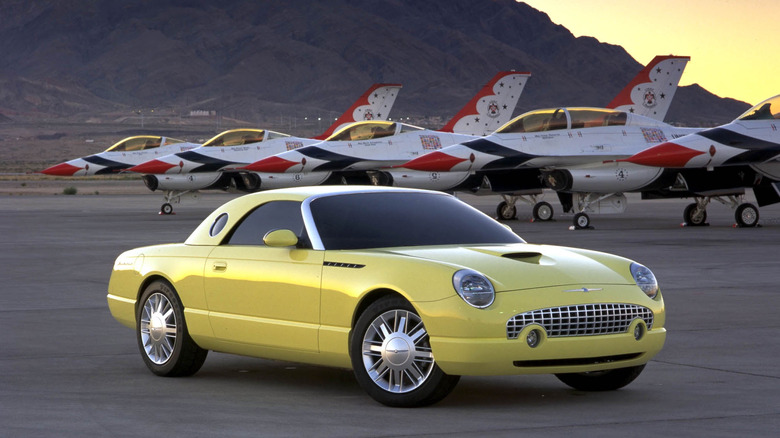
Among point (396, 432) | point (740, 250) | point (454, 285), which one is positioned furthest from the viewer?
point (740, 250)

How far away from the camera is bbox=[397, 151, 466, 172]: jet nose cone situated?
32.2 meters

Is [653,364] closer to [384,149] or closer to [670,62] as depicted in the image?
[384,149]

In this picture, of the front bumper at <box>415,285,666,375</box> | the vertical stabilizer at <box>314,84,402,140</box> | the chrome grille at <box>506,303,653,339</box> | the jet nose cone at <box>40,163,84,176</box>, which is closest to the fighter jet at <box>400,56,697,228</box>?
the vertical stabilizer at <box>314,84,402,140</box>

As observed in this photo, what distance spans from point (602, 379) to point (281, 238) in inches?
92.7

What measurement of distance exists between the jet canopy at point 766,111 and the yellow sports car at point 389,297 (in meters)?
21.3

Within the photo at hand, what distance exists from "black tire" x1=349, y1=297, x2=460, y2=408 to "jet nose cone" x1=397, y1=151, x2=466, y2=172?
24.4 m

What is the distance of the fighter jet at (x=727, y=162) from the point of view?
91.8ft

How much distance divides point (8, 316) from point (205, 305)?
183 inches

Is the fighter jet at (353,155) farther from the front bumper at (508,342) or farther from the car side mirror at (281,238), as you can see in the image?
the front bumper at (508,342)

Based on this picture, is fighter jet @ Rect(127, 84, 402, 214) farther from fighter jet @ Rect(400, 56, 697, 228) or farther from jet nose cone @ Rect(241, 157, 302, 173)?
fighter jet @ Rect(400, 56, 697, 228)

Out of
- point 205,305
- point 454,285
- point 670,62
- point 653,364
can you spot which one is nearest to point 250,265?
point 205,305

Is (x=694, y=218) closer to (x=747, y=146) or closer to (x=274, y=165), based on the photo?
(x=747, y=146)

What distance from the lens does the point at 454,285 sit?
24.5 ft

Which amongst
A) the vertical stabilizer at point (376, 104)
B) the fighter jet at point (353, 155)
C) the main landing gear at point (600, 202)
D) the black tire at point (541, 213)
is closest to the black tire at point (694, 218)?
the main landing gear at point (600, 202)
